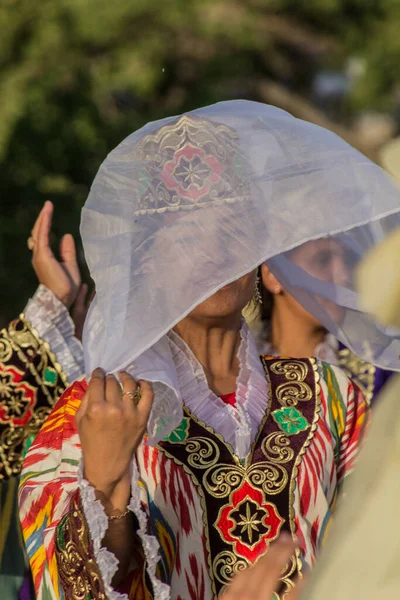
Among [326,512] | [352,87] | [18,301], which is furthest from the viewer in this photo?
[352,87]

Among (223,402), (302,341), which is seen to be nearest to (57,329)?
(223,402)

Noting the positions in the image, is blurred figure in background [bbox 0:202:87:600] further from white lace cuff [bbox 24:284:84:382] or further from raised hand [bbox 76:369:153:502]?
raised hand [bbox 76:369:153:502]

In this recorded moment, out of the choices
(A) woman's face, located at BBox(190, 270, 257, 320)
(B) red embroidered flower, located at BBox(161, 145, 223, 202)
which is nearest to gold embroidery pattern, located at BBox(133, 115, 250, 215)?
(B) red embroidered flower, located at BBox(161, 145, 223, 202)


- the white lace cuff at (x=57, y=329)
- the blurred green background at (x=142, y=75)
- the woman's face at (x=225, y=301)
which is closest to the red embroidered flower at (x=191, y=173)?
the woman's face at (x=225, y=301)

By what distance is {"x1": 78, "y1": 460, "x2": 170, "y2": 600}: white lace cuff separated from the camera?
2145mm

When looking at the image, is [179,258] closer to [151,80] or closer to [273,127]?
[273,127]

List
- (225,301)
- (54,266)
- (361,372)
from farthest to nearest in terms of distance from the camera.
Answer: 1. (361,372)
2. (54,266)
3. (225,301)

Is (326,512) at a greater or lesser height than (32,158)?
greater

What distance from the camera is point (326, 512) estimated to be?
98.9 inches

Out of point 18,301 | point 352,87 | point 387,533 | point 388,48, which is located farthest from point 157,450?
point 352,87

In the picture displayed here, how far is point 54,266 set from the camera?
3244 millimetres

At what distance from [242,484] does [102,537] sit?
1.29ft

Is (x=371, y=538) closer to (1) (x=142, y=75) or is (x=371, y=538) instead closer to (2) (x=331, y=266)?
(2) (x=331, y=266)

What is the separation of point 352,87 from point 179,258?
14.2 metres
